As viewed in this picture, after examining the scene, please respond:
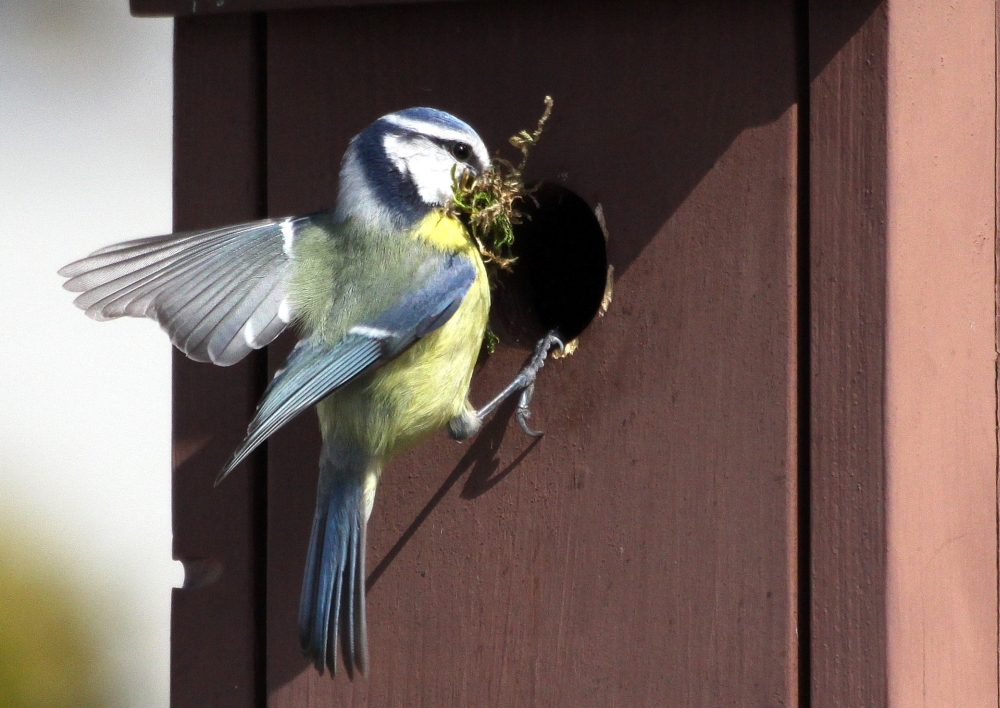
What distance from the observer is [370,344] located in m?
1.59

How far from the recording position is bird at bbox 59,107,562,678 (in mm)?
1593

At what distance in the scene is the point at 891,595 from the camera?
148 centimetres

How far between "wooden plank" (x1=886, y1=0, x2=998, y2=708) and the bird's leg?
1.42ft

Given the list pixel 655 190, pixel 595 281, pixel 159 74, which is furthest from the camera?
pixel 159 74

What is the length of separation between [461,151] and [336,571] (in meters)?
0.55

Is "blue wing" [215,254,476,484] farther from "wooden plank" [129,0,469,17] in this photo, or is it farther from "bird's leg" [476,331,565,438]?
"wooden plank" [129,0,469,17]

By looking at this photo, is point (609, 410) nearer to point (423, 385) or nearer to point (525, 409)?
point (525, 409)

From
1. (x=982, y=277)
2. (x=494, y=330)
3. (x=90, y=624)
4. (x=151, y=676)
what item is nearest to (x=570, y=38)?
(x=494, y=330)

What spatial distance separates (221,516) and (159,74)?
271 centimetres

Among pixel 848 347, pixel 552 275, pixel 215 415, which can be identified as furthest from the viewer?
pixel 552 275

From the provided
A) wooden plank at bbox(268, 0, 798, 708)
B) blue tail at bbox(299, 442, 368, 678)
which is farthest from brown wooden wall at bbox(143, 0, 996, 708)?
blue tail at bbox(299, 442, 368, 678)

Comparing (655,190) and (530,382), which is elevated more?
(655,190)

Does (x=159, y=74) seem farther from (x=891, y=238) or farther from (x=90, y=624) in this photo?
(x=891, y=238)

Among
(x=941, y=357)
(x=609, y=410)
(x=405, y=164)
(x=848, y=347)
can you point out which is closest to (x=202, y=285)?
(x=405, y=164)
